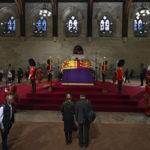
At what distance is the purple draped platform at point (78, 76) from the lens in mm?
8680

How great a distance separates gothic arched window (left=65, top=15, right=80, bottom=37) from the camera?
17109 mm

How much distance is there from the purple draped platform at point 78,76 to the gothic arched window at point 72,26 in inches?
377

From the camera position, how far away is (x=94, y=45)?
17047 millimetres

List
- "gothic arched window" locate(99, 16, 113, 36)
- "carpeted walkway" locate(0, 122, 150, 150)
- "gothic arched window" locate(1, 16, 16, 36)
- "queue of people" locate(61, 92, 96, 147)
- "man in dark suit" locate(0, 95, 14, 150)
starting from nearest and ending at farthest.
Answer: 1. "man in dark suit" locate(0, 95, 14, 150)
2. "queue of people" locate(61, 92, 96, 147)
3. "carpeted walkway" locate(0, 122, 150, 150)
4. "gothic arched window" locate(99, 16, 113, 36)
5. "gothic arched window" locate(1, 16, 16, 36)

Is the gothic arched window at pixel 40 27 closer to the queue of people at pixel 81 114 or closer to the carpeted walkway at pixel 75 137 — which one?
the carpeted walkway at pixel 75 137

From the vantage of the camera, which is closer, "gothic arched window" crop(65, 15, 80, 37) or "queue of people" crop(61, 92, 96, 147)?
"queue of people" crop(61, 92, 96, 147)

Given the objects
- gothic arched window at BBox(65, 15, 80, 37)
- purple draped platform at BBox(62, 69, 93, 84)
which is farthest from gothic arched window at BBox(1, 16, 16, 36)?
purple draped platform at BBox(62, 69, 93, 84)

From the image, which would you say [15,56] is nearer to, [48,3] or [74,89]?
[48,3]

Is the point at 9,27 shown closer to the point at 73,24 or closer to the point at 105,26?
the point at 73,24

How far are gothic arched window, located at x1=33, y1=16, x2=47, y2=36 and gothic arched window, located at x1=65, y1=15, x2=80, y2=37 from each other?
8.79 feet

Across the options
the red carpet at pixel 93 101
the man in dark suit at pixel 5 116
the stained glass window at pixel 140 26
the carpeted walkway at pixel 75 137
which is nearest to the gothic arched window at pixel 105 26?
the stained glass window at pixel 140 26

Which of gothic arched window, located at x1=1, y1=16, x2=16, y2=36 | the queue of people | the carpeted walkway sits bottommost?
the carpeted walkway

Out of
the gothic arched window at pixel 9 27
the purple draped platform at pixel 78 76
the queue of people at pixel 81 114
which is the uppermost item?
the gothic arched window at pixel 9 27

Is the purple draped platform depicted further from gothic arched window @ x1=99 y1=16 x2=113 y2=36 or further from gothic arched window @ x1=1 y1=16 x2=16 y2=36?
gothic arched window @ x1=1 y1=16 x2=16 y2=36
